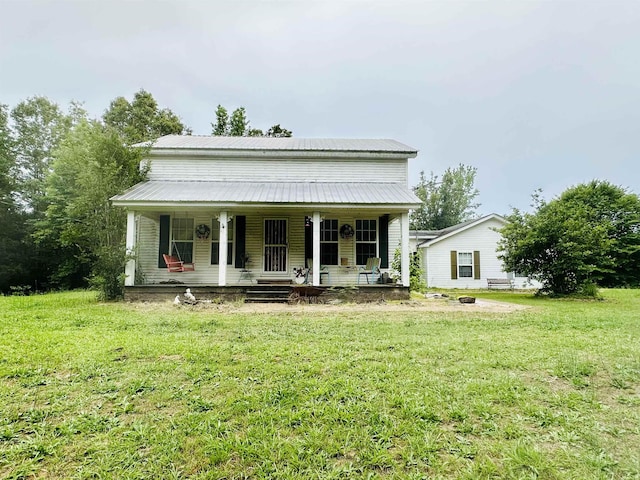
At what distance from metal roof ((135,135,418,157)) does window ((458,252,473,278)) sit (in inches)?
312

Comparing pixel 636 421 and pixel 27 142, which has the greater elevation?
pixel 27 142

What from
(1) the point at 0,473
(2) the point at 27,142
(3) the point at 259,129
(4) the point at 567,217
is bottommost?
(1) the point at 0,473

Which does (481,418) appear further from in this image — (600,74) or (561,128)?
(561,128)

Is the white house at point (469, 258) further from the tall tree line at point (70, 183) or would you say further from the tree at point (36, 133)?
the tree at point (36, 133)

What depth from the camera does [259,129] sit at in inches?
1011

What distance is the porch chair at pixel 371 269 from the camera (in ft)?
34.4

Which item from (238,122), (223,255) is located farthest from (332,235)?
(238,122)

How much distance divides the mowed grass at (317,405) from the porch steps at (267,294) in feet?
14.0

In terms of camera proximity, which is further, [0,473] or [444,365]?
[444,365]

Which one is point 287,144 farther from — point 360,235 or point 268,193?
point 360,235

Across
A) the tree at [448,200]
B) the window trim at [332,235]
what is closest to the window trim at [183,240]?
the window trim at [332,235]

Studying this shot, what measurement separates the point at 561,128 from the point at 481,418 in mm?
24371

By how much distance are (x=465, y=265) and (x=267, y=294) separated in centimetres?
1273

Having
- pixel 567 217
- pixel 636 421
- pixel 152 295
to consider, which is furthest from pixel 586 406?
pixel 567 217
